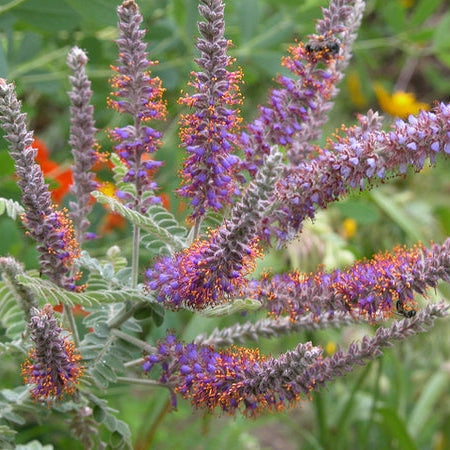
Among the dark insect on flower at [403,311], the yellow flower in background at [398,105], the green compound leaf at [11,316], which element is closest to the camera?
the dark insect on flower at [403,311]

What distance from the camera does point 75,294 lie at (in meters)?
1.04

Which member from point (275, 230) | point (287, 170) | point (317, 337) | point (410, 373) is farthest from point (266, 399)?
point (410, 373)

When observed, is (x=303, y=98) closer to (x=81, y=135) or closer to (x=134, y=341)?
(x=81, y=135)

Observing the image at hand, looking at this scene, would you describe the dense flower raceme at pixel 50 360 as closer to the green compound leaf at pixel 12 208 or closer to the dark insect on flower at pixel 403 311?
the green compound leaf at pixel 12 208

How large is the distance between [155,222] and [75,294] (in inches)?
7.1

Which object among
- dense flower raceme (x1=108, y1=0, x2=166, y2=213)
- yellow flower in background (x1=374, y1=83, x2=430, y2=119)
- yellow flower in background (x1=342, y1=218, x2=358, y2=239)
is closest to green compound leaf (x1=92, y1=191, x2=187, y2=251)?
dense flower raceme (x1=108, y1=0, x2=166, y2=213)

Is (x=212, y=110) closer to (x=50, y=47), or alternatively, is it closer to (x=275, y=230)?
(x=275, y=230)

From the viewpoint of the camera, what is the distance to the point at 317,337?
257cm

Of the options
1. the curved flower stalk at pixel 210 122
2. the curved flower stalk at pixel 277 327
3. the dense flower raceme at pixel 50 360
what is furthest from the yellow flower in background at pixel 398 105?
the dense flower raceme at pixel 50 360

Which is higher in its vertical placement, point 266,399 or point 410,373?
point 410,373

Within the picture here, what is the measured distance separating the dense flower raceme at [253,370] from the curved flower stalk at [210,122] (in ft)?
0.66

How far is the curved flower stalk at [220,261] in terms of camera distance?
877 millimetres

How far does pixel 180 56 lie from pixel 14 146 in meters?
1.56

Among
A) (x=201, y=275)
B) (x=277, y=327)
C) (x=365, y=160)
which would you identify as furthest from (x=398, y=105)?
(x=201, y=275)
